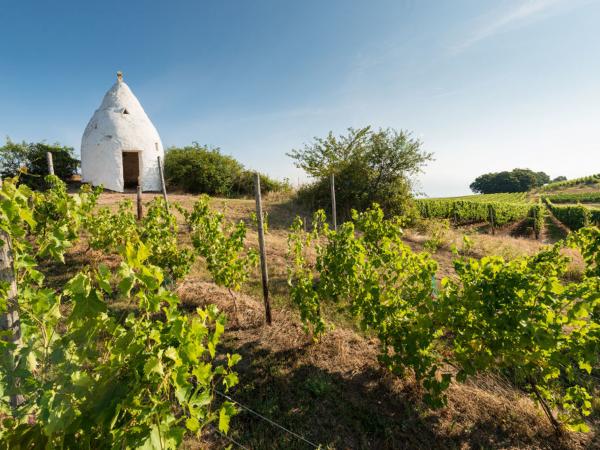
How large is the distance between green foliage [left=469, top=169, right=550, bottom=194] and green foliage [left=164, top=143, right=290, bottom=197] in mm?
71505

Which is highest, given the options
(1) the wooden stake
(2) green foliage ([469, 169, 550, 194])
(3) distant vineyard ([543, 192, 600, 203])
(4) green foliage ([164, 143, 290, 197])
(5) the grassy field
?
(2) green foliage ([469, 169, 550, 194])

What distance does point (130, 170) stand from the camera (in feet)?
61.7

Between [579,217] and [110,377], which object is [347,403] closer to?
[110,377]

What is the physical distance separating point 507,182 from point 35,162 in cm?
8419

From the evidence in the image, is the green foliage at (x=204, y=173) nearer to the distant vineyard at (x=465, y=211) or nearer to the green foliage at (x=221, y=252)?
the distant vineyard at (x=465, y=211)

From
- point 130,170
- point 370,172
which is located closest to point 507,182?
point 370,172

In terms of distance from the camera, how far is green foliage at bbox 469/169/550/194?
66.3 m

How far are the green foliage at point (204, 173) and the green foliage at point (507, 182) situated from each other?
235 ft

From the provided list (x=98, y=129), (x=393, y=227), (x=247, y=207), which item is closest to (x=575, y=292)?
(x=393, y=227)

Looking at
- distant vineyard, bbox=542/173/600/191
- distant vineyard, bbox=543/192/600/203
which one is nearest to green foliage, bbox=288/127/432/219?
distant vineyard, bbox=543/192/600/203

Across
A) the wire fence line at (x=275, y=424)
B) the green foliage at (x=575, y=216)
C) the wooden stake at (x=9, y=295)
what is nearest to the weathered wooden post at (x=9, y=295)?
the wooden stake at (x=9, y=295)

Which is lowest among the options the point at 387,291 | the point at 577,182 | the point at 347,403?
the point at 347,403

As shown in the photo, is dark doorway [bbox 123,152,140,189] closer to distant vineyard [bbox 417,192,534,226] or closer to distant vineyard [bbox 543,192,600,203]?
distant vineyard [bbox 417,192,534,226]

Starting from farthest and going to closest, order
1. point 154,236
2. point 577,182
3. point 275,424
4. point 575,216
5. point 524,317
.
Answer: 1. point 577,182
2. point 575,216
3. point 154,236
4. point 275,424
5. point 524,317
